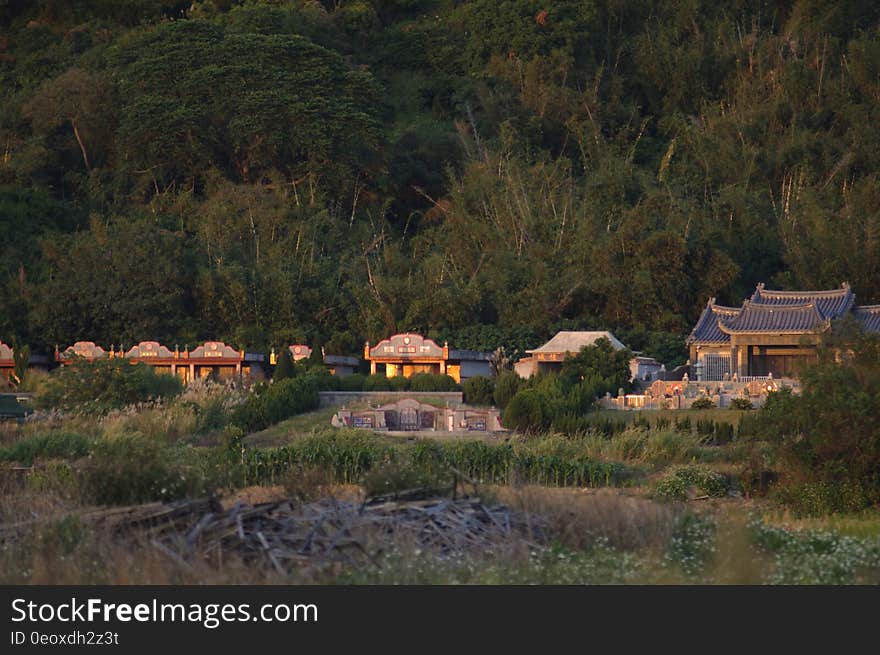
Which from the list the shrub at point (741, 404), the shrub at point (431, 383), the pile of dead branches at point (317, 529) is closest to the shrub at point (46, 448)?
the pile of dead branches at point (317, 529)

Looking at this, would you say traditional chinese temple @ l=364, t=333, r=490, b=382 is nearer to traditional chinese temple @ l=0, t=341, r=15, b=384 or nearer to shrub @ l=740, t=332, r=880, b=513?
traditional chinese temple @ l=0, t=341, r=15, b=384

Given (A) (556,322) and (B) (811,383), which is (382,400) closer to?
(A) (556,322)

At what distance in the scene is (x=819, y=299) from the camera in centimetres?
3747

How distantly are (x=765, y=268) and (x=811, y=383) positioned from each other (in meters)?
26.2

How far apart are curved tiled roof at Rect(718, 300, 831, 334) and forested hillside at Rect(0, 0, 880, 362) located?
2442mm

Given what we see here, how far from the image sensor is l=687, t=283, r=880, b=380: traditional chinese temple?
1432 inches

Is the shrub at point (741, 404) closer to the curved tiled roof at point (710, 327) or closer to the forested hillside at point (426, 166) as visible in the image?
the curved tiled roof at point (710, 327)

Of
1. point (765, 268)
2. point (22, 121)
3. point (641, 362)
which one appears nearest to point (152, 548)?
point (641, 362)

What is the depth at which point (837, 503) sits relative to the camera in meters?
18.0

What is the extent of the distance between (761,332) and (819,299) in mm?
2369

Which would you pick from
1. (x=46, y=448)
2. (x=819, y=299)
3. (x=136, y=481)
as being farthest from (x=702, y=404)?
(x=136, y=481)

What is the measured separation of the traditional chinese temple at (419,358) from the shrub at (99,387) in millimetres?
8092

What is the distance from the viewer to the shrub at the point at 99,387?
Result: 3022 cm

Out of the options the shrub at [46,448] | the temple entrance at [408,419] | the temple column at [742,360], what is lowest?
the temple column at [742,360]
